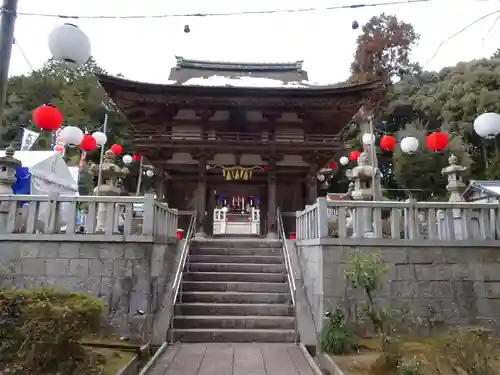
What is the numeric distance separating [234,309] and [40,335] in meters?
4.32

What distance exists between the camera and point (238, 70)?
17.0 metres

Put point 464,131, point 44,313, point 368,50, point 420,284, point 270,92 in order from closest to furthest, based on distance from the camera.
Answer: point 44,313, point 420,284, point 270,92, point 464,131, point 368,50

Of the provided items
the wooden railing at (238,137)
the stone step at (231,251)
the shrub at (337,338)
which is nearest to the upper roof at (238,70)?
the wooden railing at (238,137)

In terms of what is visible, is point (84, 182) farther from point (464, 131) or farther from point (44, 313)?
point (464, 131)

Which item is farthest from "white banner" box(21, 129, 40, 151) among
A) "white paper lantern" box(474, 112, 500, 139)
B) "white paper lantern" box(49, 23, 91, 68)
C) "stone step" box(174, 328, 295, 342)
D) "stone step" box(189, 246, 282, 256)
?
"white paper lantern" box(474, 112, 500, 139)

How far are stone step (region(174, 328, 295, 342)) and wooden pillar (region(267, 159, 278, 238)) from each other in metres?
5.42

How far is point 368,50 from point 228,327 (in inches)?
1110

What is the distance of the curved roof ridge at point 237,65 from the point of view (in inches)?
669

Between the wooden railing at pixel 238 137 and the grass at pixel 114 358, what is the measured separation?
7802 mm

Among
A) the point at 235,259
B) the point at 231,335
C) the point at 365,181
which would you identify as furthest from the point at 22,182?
the point at 365,181

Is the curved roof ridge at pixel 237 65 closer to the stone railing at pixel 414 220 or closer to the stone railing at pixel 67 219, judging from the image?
the stone railing at pixel 67 219

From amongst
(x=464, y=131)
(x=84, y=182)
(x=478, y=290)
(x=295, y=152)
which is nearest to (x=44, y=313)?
(x=478, y=290)

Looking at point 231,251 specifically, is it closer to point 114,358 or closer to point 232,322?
point 232,322

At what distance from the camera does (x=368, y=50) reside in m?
30.2
